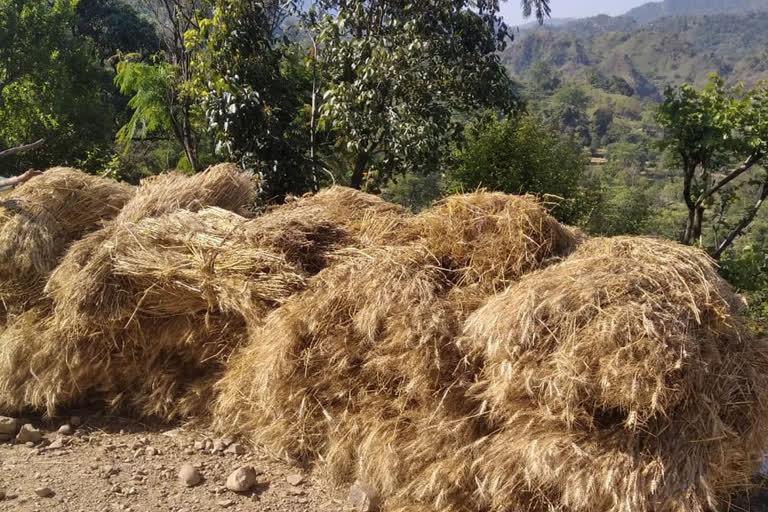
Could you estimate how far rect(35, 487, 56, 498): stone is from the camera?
2.54m

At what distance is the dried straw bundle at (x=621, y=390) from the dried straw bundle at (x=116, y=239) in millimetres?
2025

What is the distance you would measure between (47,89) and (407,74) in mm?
9701

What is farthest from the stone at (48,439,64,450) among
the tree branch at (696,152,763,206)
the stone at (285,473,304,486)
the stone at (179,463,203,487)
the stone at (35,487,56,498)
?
the tree branch at (696,152,763,206)

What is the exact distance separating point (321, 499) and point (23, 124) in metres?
10.9

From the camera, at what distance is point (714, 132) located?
21.3ft

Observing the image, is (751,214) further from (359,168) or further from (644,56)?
(644,56)

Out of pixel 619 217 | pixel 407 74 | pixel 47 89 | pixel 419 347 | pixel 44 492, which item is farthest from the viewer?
pixel 47 89

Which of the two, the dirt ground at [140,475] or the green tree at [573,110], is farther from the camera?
the green tree at [573,110]

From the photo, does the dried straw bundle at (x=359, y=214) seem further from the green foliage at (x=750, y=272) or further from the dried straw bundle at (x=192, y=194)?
the green foliage at (x=750, y=272)

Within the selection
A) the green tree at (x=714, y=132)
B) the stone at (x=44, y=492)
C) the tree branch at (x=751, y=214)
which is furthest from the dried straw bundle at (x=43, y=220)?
the tree branch at (x=751, y=214)

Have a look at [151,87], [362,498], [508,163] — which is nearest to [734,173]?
[508,163]

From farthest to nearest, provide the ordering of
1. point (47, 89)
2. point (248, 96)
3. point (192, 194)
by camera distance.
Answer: point (47, 89)
point (248, 96)
point (192, 194)

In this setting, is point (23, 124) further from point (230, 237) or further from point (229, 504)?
point (229, 504)

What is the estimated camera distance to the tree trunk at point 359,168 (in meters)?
5.99
